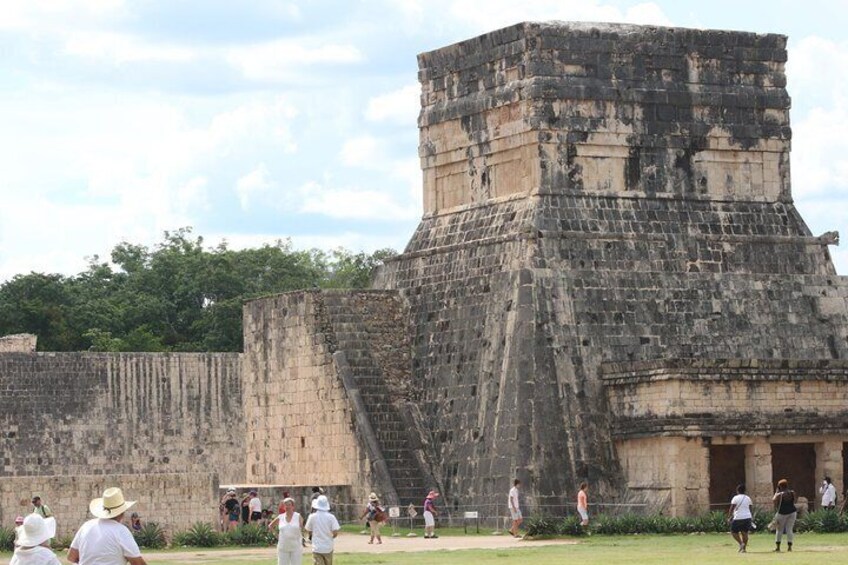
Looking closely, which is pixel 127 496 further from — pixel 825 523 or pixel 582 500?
pixel 825 523

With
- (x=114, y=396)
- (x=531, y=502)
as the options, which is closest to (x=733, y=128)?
(x=531, y=502)

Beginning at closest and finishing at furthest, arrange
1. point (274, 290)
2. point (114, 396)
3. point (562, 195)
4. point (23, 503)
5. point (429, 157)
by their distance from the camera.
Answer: point (23, 503) < point (562, 195) < point (429, 157) < point (114, 396) < point (274, 290)

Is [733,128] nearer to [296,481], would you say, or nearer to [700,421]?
[700,421]

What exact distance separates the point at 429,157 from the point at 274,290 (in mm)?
33569

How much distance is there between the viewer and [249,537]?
1379 inches

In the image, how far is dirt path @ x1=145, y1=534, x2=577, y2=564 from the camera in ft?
106

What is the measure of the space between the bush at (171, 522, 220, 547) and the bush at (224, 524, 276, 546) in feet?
0.44

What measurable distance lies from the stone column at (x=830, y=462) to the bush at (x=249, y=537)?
8.98 metres

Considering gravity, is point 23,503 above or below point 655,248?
below

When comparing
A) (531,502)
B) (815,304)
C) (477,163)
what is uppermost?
(477,163)

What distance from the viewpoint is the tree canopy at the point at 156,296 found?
68062mm

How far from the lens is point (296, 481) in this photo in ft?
135

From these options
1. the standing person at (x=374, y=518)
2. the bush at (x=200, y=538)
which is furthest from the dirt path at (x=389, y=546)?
the bush at (x=200, y=538)

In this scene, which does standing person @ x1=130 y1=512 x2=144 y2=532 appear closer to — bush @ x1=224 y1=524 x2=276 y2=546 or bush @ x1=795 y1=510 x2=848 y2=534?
bush @ x1=224 y1=524 x2=276 y2=546
